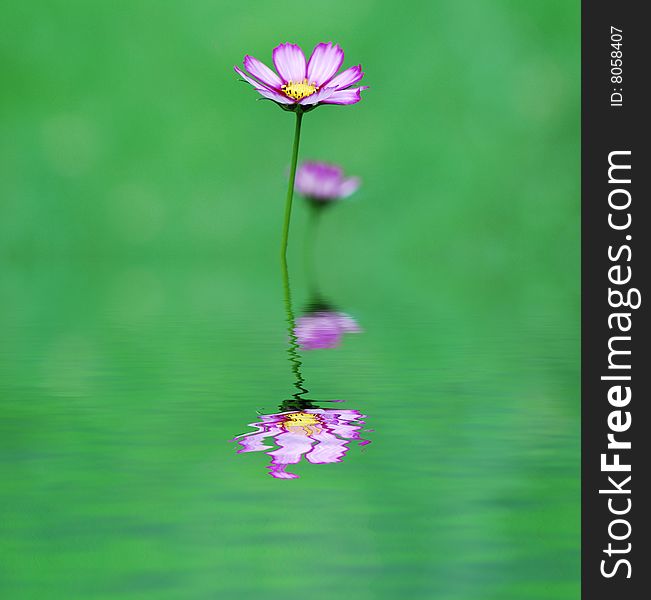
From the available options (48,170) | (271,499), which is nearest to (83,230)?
(48,170)

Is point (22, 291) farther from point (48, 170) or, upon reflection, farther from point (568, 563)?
point (568, 563)

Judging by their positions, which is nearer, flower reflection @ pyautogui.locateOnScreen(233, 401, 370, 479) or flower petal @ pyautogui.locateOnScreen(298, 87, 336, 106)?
flower reflection @ pyautogui.locateOnScreen(233, 401, 370, 479)

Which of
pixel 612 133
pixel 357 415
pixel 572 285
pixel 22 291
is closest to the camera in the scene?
pixel 357 415

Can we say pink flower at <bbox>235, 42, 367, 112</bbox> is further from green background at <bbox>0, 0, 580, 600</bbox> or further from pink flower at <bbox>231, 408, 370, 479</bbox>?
pink flower at <bbox>231, 408, 370, 479</bbox>

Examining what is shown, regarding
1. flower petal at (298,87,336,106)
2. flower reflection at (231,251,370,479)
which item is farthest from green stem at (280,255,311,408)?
flower petal at (298,87,336,106)

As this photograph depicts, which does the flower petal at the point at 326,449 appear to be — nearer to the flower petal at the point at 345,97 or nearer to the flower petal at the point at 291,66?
the flower petal at the point at 345,97

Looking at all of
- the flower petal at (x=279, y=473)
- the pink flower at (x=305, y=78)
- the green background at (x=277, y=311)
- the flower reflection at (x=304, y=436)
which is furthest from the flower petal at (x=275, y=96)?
the flower petal at (x=279, y=473)
